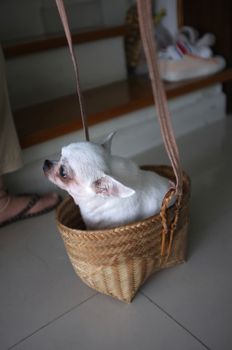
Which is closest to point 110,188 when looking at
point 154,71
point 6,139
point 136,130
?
point 154,71

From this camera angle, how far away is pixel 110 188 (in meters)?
0.68

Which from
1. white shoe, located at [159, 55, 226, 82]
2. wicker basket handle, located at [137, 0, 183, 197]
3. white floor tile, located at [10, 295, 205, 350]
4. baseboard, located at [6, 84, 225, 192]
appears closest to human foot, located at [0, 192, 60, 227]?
baseboard, located at [6, 84, 225, 192]

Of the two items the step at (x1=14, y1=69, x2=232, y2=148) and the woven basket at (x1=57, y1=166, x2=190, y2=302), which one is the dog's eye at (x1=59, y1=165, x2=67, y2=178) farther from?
the step at (x1=14, y1=69, x2=232, y2=148)

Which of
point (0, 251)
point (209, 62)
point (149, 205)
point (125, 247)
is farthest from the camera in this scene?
point (209, 62)

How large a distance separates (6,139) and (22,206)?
238mm

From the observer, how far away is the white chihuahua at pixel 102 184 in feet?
2.34

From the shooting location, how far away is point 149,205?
31.2 inches

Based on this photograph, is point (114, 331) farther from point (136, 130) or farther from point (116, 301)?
point (136, 130)

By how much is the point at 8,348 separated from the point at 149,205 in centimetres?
44

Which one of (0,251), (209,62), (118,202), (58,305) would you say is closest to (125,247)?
(118,202)

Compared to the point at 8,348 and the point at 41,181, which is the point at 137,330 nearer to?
the point at 8,348

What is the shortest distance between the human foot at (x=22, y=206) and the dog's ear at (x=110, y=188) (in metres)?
0.52

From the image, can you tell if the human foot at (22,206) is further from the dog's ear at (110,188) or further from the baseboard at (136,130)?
the dog's ear at (110,188)

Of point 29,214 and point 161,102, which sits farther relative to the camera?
point 29,214
